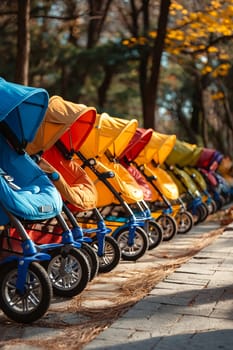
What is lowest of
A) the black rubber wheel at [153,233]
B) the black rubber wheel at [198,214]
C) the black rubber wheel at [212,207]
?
the black rubber wheel at [212,207]

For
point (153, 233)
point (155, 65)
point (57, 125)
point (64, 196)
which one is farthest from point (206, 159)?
point (64, 196)

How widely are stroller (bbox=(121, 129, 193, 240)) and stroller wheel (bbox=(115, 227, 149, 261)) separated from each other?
60.1 inches

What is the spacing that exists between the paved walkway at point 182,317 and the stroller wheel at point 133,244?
1.07 metres

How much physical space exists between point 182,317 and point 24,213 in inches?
57.4

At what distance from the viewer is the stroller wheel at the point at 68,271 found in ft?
17.1

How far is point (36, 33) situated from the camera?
1594cm

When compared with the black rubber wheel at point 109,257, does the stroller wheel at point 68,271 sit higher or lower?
higher

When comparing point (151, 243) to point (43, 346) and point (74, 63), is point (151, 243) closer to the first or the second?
point (43, 346)

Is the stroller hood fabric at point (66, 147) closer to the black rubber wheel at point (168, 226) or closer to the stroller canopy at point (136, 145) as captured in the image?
the stroller canopy at point (136, 145)

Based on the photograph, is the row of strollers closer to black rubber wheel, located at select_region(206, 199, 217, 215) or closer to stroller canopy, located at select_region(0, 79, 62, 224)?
stroller canopy, located at select_region(0, 79, 62, 224)

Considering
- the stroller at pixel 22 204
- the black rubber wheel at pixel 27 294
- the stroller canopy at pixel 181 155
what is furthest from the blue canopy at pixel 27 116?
the stroller canopy at pixel 181 155

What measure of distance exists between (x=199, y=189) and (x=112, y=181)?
5.65 meters

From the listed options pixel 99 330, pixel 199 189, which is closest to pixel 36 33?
pixel 199 189

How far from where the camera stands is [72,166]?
655 cm
